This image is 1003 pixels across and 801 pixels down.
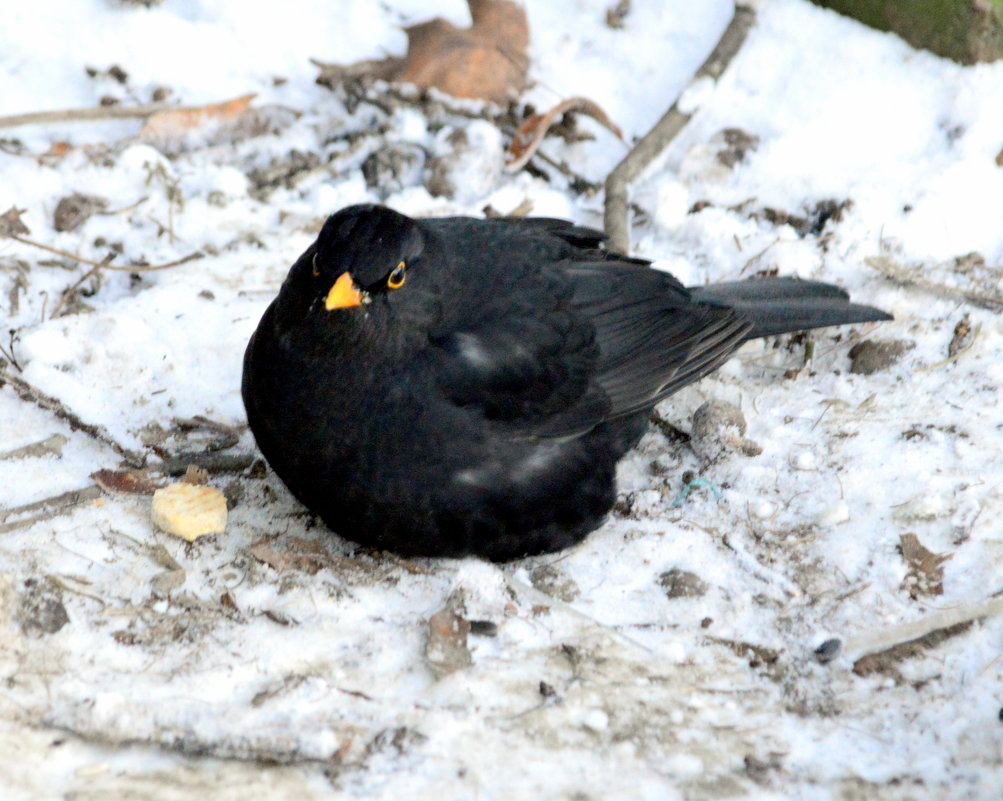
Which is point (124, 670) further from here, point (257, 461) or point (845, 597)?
point (845, 597)

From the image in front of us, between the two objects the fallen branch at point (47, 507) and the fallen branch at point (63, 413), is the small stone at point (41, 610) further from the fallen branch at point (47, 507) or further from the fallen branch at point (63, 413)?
the fallen branch at point (63, 413)

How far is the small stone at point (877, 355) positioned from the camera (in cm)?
436

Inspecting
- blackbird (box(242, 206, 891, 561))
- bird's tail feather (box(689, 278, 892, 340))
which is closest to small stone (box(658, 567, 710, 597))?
blackbird (box(242, 206, 891, 561))

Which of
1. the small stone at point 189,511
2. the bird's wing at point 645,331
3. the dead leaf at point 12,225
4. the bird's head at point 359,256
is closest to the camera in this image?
the bird's head at point 359,256

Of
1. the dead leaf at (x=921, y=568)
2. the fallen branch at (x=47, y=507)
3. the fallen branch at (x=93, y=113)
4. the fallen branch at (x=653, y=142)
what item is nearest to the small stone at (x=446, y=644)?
the fallen branch at (x=47, y=507)

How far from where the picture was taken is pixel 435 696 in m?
2.95

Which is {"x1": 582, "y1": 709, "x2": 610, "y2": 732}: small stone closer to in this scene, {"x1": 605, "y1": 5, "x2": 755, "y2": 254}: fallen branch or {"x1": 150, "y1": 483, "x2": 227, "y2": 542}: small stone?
{"x1": 150, "y1": 483, "x2": 227, "y2": 542}: small stone

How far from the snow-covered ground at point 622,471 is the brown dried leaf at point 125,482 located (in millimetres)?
39

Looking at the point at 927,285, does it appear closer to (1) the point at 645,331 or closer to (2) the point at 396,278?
(1) the point at 645,331

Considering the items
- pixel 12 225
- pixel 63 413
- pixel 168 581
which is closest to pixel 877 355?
pixel 168 581

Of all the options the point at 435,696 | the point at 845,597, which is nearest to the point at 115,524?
the point at 435,696

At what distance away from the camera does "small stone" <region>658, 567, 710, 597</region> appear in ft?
11.3

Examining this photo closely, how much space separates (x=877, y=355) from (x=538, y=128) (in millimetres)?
1843

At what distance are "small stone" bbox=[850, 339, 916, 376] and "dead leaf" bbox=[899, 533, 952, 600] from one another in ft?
3.15
